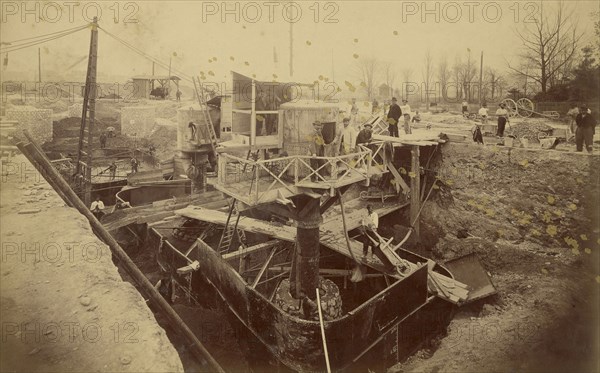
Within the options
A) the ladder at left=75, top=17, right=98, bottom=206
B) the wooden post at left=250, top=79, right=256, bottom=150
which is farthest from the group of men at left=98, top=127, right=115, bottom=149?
the wooden post at left=250, top=79, right=256, bottom=150

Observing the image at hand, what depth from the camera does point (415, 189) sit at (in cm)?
1462

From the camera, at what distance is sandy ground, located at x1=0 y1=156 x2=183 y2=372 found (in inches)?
183

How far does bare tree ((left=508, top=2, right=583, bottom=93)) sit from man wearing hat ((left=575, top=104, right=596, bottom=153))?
2.08m

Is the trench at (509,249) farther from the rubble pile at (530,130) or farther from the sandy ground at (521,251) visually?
the rubble pile at (530,130)

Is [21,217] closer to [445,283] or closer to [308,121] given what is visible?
[308,121]

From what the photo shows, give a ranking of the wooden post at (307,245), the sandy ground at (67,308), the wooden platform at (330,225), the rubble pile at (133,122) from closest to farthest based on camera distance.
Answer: the sandy ground at (67,308)
the wooden post at (307,245)
the wooden platform at (330,225)
the rubble pile at (133,122)

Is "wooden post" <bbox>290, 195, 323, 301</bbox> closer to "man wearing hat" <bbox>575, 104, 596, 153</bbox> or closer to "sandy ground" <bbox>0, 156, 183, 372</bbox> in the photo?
"sandy ground" <bbox>0, 156, 183, 372</bbox>

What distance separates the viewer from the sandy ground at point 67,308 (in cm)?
465

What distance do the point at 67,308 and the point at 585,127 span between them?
13381 millimetres

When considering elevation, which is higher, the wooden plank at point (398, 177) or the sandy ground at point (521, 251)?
the wooden plank at point (398, 177)

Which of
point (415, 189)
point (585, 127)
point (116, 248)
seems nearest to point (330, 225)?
point (415, 189)

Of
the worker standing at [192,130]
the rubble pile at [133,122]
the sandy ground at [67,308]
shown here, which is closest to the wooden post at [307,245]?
A: the sandy ground at [67,308]

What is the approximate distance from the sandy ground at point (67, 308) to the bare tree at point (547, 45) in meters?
12.5

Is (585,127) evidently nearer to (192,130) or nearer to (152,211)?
(152,211)
